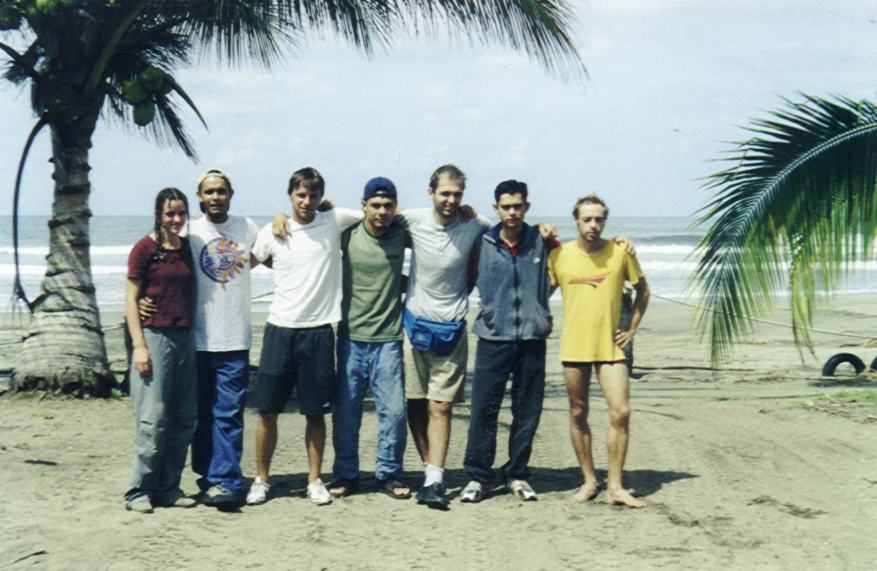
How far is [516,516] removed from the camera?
5203 millimetres

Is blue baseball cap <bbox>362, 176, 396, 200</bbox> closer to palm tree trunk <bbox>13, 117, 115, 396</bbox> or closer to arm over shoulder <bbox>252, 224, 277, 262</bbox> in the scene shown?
arm over shoulder <bbox>252, 224, 277, 262</bbox>

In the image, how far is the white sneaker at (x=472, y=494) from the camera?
17.8 ft

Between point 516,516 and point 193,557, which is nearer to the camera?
point 193,557

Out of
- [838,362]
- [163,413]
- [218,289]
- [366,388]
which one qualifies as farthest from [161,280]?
[838,362]

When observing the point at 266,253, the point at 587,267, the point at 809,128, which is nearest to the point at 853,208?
the point at 809,128

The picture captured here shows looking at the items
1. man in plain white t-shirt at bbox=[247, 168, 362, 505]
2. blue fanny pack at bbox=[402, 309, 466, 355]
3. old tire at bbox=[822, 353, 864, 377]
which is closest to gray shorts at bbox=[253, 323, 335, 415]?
man in plain white t-shirt at bbox=[247, 168, 362, 505]

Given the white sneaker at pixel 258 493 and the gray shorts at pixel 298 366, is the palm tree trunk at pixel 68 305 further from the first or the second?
the gray shorts at pixel 298 366

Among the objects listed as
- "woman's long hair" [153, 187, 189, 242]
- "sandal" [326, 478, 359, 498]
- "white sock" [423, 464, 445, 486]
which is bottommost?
"sandal" [326, 478, 359, 498]

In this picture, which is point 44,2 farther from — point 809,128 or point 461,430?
point 809,128

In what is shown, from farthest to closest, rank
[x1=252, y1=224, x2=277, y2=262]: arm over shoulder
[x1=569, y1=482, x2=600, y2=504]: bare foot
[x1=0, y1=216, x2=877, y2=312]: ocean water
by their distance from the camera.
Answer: [x1=0, y1=216, x2=877, y2=312]: ocean water
[x1=569, y1=482, x2=600, y2=504]: bare foot
[x1=252, y1=224, x2=277, y2=262]: arm over shoulder

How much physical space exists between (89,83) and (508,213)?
4743 mm

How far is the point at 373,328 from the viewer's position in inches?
212

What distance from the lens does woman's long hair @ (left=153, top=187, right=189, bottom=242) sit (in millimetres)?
5180

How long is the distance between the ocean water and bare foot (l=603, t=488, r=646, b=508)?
1628 mm
